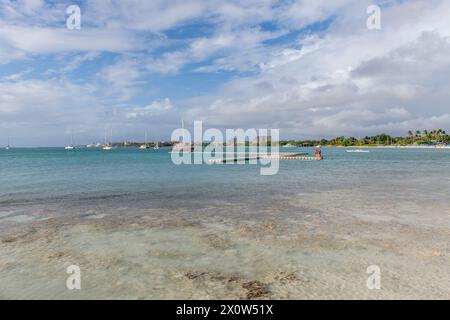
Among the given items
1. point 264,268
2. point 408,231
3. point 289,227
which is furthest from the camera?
point 289,227

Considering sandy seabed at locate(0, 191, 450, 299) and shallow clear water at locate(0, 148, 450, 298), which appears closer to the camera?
sandy seabed at locate(0, 191, 450, 299)

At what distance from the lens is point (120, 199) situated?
1769 centimetres

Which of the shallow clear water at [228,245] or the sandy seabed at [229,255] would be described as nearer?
the sandy seabed at [229,255]

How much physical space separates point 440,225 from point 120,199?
15312 millimetres

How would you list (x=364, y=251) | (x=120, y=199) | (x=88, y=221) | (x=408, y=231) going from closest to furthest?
1. (x=364, y=251)
2. (x=408, y=231)
3. (x=88, y=221)
4. (x=120, y=199)

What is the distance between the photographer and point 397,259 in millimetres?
7781

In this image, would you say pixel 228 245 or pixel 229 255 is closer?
pixel 229 255

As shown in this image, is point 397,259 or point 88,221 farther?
point 88,221
